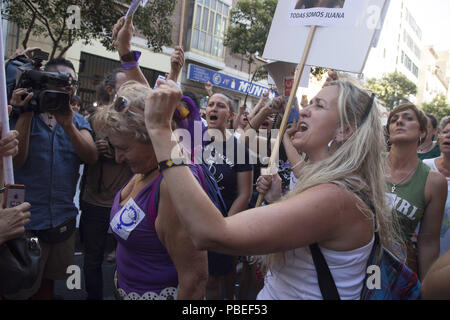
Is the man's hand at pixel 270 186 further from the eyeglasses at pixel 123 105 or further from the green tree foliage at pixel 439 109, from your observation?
the green tree foliage at pixel 439 109

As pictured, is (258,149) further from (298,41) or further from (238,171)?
(298,41)

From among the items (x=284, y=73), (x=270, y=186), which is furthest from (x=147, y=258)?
(x=284, y=73)

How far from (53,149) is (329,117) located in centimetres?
204

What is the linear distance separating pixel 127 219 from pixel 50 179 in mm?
1243

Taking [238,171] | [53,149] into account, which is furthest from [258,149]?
[53,149]

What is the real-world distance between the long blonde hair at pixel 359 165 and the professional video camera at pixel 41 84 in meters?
1.64

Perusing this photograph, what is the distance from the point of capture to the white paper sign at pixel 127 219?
1.59m

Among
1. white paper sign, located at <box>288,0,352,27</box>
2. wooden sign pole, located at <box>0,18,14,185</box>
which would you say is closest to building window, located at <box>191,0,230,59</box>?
white paper sign, located at <box>288,0,352,27</box>

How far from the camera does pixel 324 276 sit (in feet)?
4.10

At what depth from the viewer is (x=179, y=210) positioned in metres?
1.10

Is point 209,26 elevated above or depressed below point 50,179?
above

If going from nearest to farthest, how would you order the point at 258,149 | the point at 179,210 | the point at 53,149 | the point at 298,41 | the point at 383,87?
the point at 179,210, the point at 298,41, the point at 53,149, the point at 258,149, the point at 383,87

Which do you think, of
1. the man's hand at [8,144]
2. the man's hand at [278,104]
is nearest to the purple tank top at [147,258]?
the man's hand at [8,144]

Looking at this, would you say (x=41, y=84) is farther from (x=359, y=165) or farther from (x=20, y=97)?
(x=359, y=165)
